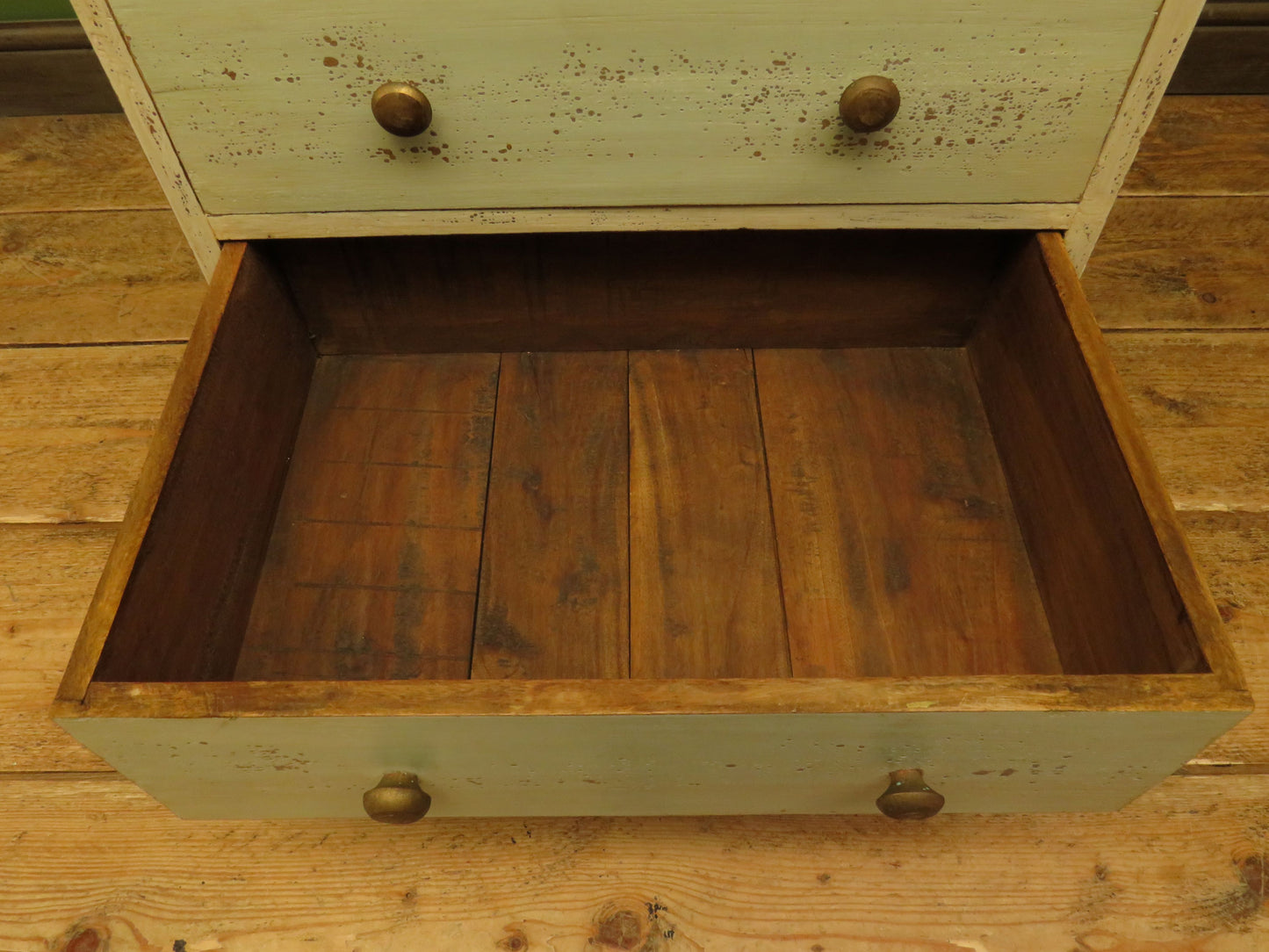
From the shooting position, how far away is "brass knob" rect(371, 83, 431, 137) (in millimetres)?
596

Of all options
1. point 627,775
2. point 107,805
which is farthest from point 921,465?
point 107,805

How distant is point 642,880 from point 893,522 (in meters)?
0.35

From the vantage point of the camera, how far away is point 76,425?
971 millimetres

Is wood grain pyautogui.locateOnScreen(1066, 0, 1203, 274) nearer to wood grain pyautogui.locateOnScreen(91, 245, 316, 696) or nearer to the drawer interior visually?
the drawer interior

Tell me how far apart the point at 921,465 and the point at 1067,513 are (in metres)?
0.14

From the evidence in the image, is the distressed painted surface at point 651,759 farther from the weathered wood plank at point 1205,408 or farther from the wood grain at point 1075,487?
the weathered wood plank at point 1205,408

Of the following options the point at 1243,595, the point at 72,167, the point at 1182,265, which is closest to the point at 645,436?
the point at 1243,595

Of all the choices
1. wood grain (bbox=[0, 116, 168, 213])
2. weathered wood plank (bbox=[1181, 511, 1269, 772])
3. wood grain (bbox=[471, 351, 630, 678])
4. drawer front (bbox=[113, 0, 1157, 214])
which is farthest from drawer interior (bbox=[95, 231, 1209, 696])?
wood grain (bbox=[0, 116, 168, 213])

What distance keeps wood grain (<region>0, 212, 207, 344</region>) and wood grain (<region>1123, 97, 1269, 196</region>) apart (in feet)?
3.79

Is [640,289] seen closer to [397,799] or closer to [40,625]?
[397,799]

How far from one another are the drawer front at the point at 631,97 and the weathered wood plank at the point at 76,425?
0.38 meters

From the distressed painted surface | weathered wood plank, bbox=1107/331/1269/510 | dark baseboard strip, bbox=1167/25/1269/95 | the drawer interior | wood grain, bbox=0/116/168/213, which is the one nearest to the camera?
the distressed painted surface

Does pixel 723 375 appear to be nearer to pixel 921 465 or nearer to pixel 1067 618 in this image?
pixel 921 465

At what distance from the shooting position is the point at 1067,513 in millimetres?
694
